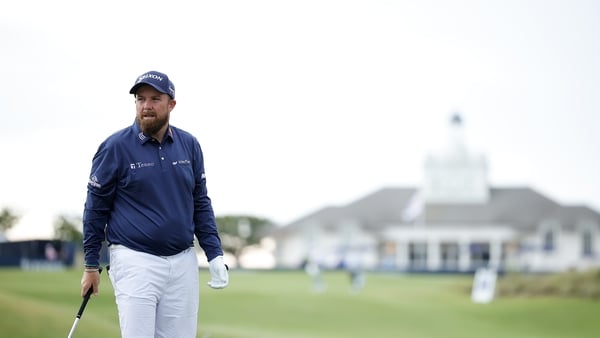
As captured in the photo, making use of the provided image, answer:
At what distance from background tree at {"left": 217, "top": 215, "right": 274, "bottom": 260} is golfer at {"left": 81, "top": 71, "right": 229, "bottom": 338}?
66110mm

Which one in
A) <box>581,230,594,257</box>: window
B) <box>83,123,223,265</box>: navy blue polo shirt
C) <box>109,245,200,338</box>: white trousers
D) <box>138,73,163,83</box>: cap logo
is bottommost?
<box>581,230,594,257</box>: window

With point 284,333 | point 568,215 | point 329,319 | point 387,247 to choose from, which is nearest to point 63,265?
point 329,319

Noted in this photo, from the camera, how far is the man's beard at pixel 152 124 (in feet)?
16.7

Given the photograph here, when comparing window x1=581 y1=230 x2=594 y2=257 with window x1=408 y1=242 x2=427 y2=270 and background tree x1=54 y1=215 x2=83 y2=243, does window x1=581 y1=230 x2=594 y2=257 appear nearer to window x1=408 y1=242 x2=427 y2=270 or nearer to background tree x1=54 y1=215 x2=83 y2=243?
window x1=408 y1=242 x2=427 y2=270

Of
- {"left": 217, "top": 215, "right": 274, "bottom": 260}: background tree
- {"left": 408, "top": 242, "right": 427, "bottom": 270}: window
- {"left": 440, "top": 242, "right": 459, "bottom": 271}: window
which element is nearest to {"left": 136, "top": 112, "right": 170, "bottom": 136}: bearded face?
{"left": 217, "top": 215, "right": 274, "bottom": 260}: background tree

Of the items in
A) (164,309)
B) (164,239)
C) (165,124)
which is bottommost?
(164,309)

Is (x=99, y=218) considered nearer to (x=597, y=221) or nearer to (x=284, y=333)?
(x=284, y=333)

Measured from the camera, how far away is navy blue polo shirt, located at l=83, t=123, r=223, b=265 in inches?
200

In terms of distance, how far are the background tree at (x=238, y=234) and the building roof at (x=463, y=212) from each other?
229cm

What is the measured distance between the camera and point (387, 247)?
266ft

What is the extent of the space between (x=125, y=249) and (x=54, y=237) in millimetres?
39505

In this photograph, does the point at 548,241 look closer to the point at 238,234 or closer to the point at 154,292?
the point at 238,234

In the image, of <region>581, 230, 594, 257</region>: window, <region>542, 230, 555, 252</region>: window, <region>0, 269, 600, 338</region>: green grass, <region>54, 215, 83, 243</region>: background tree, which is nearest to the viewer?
<region>0, 269, 600, 338</region>: green grass

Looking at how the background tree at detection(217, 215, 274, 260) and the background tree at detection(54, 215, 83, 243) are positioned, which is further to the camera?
the background tree at detection(217, 215, 274, 260)
